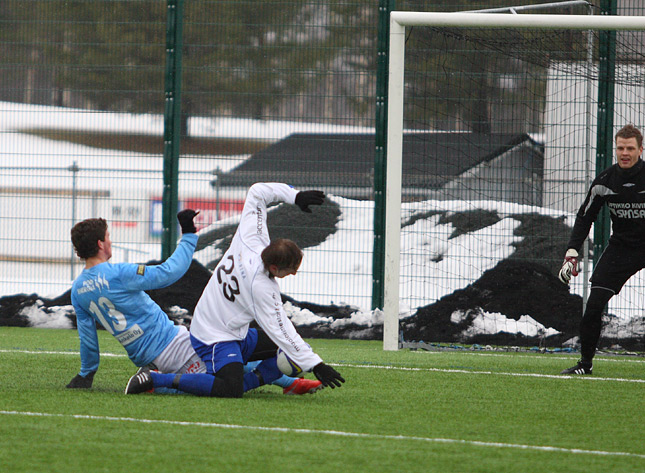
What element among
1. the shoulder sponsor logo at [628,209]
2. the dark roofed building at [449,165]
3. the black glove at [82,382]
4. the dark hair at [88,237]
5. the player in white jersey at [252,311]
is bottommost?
Result: the black glove at [82,382]

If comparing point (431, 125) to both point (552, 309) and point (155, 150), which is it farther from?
point (155, 150)

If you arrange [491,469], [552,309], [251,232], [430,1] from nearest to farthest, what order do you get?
[491,469] < [251,232] < [552,309] < [430,1]

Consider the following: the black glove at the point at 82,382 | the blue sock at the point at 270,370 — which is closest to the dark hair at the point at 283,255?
the blue sock at the point at 270,370

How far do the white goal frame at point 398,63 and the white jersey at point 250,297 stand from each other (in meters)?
2.87

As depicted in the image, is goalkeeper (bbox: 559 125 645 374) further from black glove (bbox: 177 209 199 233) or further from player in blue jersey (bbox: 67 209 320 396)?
black glove (bbox: 177 209 199 233)

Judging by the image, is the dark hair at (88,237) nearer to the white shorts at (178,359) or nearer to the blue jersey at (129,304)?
the blue jersey at (129,304)

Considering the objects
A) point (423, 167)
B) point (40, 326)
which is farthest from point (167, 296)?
point (423, 167)

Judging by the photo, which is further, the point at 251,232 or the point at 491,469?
the point at 251,232

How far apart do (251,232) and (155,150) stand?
5.29 m

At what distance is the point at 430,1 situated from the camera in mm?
9992

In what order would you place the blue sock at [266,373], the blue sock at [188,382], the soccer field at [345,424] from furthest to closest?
the blue sock at [266,373] → the blue sock at [188,382] → the soccer field at [345,424]

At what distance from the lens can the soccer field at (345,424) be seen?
3555mm

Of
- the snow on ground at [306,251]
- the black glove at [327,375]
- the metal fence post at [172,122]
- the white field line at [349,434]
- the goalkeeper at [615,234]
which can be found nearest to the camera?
the white field line at [349,434]

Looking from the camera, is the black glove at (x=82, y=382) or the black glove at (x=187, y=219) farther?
the black glove at (x=82, y=382)
